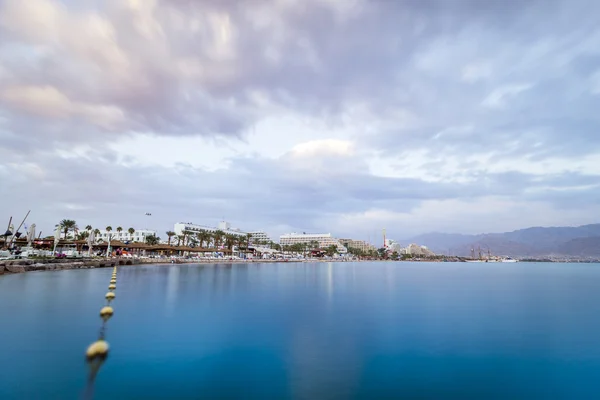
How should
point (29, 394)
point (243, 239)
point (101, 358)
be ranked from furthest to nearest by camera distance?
point (243, 239) → point (101, 358) → point (29, 394)

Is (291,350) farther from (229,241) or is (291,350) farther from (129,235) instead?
(129,235)

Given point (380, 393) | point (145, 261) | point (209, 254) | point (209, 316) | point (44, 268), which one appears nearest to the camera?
point (380, 393)

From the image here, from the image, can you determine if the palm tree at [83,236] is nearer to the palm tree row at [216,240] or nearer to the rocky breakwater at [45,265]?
the palm tree row at [216,240]

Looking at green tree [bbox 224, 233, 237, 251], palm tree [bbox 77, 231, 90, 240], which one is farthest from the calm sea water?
green tree [bbox 224, 233, 237, 251]

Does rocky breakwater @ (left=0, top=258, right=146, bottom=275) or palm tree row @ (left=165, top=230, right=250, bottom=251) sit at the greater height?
palm tree row @ (left=165, top=230, right=250, bottom=251)

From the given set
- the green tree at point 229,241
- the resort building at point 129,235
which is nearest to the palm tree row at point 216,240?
the green tree at point 229,241

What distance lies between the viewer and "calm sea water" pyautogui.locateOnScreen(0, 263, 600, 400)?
12.6 m

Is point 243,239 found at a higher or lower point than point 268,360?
higher

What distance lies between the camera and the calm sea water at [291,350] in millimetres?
12633

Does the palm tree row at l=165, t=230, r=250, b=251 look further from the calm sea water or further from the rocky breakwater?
the calm sea water

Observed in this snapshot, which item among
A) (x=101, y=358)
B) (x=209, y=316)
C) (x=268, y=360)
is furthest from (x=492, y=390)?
(x=209, y=316)

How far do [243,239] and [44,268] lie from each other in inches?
4547

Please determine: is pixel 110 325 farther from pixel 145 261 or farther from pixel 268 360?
pixel 145 261

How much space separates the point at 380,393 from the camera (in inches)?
489
